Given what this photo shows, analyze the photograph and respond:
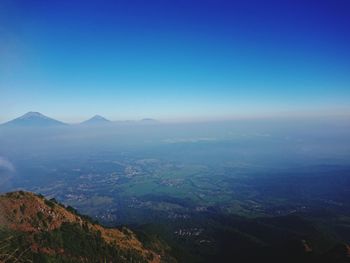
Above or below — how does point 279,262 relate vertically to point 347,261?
below

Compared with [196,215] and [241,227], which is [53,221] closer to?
[241,227]

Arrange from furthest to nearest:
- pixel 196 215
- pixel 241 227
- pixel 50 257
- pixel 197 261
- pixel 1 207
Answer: pixel 196 215 < pixel 241 227 < pixel 197 261 < pixel 1 207 < pixel 50 257

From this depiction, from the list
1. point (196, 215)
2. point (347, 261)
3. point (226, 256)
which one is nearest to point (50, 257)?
point (347, 261)

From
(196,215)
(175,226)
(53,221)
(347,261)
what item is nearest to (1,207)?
(53,221)

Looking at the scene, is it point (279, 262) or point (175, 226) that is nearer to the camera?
point (279, 262)

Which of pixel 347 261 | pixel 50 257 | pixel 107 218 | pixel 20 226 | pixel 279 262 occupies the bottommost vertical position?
pixel 107 218

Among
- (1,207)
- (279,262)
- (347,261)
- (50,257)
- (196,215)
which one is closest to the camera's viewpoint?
(50,257)
